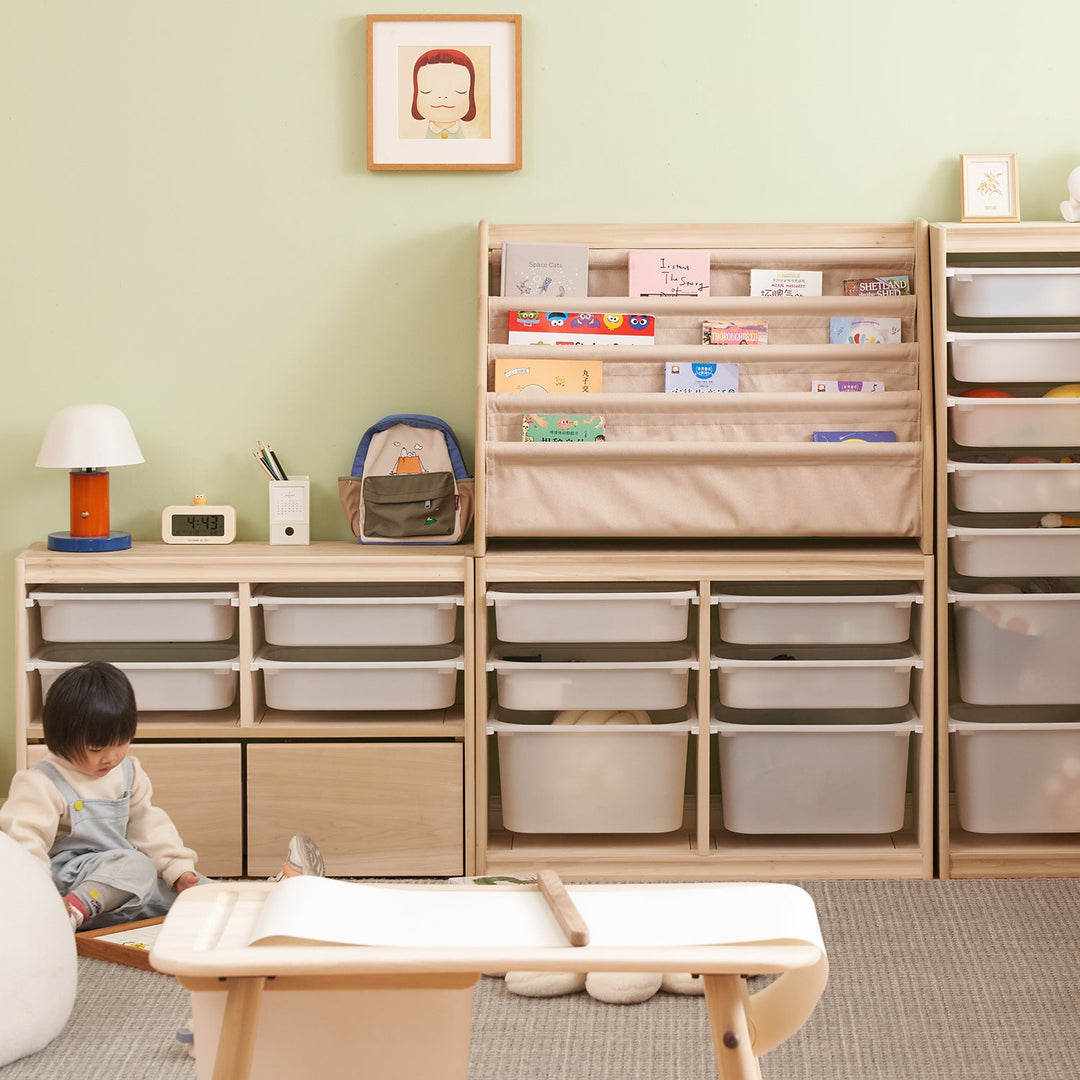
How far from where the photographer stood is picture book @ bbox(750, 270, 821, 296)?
108 inches

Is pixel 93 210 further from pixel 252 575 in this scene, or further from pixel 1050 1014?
pixel 1050 1014

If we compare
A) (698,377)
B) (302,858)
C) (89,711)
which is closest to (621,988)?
(302,858)

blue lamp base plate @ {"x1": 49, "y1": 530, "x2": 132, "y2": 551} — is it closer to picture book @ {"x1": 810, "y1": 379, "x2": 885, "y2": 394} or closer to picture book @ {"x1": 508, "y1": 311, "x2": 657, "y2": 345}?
picture book @ {"x1": 508, "y1": 311, "x2": 657, "y2": 345}

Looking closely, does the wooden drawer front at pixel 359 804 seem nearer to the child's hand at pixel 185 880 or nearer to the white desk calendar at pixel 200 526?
the child's hand at pixel 185 880

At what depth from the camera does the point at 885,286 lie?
2.71 meters

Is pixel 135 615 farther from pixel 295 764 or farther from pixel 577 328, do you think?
pixel 577 328

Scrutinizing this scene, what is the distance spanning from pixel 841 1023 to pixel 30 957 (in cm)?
129

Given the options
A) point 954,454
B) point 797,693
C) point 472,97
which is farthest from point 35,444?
point 954,454

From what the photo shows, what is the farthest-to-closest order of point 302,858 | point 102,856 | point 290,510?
point 290,510
point 302,858
point 102,856

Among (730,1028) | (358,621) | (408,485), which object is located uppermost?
(408,485)

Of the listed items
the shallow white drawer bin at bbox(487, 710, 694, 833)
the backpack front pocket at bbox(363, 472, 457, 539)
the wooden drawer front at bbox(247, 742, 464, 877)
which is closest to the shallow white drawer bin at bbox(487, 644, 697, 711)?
the shallow white drawer bin at bbox(487, 710, 694, 833)

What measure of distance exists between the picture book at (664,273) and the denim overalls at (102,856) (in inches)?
57.5

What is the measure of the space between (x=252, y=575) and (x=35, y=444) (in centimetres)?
70

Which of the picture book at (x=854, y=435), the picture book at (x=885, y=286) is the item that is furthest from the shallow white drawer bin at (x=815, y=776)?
the picture book at (x=885, y=286)
